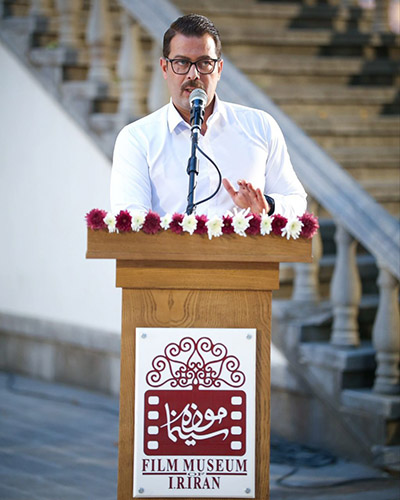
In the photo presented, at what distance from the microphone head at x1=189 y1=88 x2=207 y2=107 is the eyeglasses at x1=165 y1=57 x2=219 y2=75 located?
0.12m

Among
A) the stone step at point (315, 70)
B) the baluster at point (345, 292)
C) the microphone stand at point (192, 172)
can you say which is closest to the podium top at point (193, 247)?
the microphone stand at point (192, 172)

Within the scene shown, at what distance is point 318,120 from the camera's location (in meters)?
7.43

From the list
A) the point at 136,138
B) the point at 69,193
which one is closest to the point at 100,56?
the point at 69,193

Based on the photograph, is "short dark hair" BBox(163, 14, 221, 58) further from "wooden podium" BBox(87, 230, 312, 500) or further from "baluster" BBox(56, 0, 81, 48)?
"baluster" BBox(56, 0, 81, 48)

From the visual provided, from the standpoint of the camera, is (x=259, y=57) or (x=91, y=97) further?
Result: (x=259, y=57)

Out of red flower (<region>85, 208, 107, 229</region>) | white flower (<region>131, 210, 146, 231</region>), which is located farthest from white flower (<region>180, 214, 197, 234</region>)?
red flower (<region>85, 208, 107, 229</region>)

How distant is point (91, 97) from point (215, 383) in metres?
4.29

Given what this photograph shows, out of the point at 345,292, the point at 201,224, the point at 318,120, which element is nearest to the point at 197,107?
the point at 201,224

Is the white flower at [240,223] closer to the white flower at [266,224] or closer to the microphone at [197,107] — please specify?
the white flower at [266,224]

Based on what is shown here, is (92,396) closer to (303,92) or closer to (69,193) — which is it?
(69,193)

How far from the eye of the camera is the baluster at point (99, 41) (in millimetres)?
7125

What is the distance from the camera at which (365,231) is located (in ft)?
18.2

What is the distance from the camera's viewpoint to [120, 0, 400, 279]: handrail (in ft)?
17.9

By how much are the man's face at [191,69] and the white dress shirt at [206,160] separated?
0.57 ft
